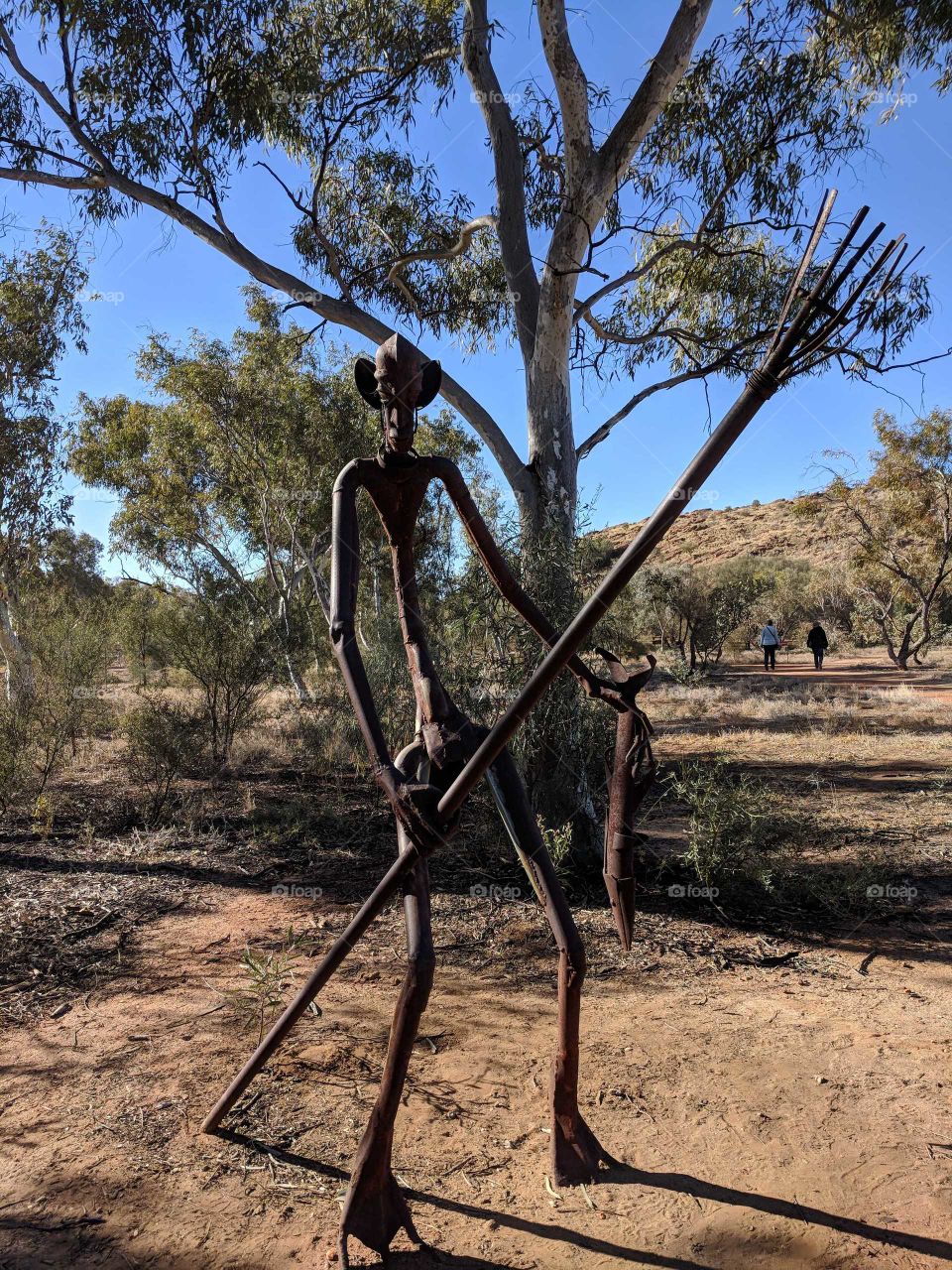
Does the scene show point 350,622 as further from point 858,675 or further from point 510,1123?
point 858,675

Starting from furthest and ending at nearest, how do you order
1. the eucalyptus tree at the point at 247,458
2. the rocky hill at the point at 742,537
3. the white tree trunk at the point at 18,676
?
the rocky hill at the point at 742,537 < the eucalyptus tree at the point at 247,458 < the white tree trunk at the point at 18,676

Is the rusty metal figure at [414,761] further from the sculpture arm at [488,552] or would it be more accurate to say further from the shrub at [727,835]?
the shrub at [727,835]

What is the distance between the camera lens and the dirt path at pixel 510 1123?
6.85ft

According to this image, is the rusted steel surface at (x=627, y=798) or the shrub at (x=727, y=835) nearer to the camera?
the rusted steel surface at (x=627, y=798)

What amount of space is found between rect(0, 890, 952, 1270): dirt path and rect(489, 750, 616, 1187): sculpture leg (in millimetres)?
89

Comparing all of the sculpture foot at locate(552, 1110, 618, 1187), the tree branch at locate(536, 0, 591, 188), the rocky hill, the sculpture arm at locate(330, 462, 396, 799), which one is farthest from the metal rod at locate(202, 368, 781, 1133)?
the rocky hill

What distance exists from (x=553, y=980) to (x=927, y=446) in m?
17.5

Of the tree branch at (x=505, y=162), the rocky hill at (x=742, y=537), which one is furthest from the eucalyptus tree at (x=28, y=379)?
the rocky hill at (x=742, y=537)

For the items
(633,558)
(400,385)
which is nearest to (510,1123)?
(633,558)

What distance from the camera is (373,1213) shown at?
1.99 metres

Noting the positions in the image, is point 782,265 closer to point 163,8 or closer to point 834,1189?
point 163,8

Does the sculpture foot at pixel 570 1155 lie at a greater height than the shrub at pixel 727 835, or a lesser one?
lesser

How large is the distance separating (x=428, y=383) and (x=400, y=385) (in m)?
0.11

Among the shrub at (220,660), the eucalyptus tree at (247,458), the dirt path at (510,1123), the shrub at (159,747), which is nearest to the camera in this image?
the dirt path at (510,1123)
